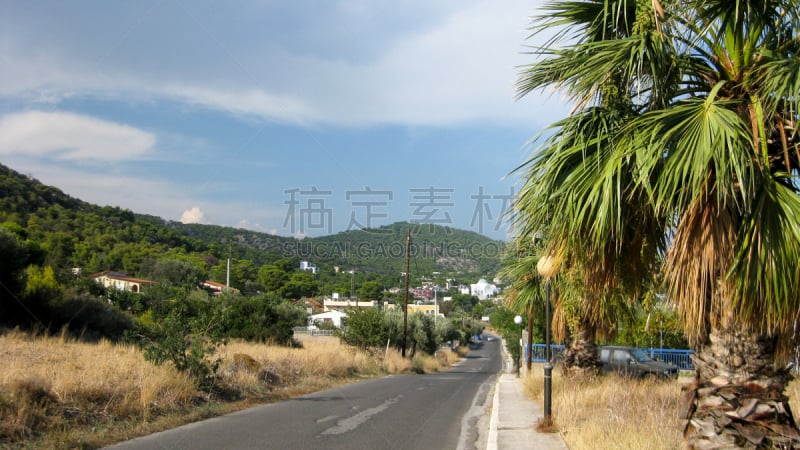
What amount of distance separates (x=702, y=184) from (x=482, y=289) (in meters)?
172

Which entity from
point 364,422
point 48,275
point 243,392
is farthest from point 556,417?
point 48,275

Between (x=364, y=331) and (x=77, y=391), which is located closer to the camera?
(x=77, y=391)

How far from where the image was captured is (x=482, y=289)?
17575 centimetres

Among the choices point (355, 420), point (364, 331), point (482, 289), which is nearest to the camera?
point (355, 420)

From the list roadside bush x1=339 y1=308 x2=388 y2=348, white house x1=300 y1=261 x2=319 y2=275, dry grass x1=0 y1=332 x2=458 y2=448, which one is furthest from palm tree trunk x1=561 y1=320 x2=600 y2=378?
white house x1=300 y1=261 x2=319 y2=275

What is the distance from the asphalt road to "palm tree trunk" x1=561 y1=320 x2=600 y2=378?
9.37 ft

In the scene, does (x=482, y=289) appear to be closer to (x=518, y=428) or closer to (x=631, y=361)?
(x=631, y=361)

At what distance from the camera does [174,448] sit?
351 inches

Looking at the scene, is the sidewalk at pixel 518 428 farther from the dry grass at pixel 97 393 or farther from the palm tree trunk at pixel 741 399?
the dry grass at pixel 97 393

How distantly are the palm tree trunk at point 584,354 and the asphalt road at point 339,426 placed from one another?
2855 mm

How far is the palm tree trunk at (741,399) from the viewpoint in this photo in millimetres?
5625

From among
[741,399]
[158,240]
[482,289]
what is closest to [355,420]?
[741,399]

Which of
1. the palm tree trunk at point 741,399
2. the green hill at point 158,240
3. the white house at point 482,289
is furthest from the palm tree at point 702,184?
the white house at point 482,289

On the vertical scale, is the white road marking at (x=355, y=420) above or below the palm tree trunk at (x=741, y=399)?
below
